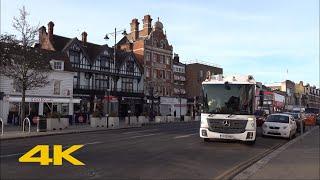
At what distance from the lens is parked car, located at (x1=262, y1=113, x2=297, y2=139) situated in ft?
84.8

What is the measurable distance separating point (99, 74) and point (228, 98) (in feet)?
156

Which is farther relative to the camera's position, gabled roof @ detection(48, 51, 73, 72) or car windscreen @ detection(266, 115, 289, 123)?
gabled roof @ detection(48, 51, 73, 72)

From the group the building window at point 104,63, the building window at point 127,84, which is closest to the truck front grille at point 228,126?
the building window at point 104,63

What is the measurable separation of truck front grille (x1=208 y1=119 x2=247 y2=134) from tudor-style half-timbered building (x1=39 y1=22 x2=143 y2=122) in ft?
125

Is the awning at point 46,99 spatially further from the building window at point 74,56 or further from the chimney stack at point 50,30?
the chimney stack at point 50,30

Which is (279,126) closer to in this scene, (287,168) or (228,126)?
(228,126)

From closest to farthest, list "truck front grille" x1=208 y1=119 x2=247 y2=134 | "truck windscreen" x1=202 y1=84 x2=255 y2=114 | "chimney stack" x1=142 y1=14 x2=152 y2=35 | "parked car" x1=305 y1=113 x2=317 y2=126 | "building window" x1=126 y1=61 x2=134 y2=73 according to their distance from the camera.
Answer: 1. "truck front grille" x1=208 y1=119 x2=247 y2=134
2. "truck windscreen" x1=202 y1=84 x2=255 y2=114
3. "parked car" x1=305 y1=113 x2=317 y2=126
4. "building window" x1=126 y1=61 x2=134 y2=73
5. "chimney stack" x1=142 y1=14 x2=152 y2=35

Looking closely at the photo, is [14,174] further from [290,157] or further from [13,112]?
[13,112]

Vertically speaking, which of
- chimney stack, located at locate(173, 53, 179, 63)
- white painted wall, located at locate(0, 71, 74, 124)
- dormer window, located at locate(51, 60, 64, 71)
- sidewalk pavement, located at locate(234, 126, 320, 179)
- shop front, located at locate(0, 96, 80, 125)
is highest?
chimney stack, located at locate(173, 53, 179, 63)

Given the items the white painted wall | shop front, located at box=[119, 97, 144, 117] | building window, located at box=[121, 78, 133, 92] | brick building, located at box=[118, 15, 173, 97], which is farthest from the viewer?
brick building, located at box=[118, 15, 173, 97]

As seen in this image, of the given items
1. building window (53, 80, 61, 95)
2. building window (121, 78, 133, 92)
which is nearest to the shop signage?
building window (53, 80, 61, 95)

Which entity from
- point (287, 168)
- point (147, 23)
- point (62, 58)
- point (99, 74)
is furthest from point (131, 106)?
point (287, 168)

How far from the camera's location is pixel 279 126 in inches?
1021

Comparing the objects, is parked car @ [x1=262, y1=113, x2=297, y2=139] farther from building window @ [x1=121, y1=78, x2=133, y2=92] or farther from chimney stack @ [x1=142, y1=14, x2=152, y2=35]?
chimney stack @ [x1=142, y1=14, x2=152, y2=35]
